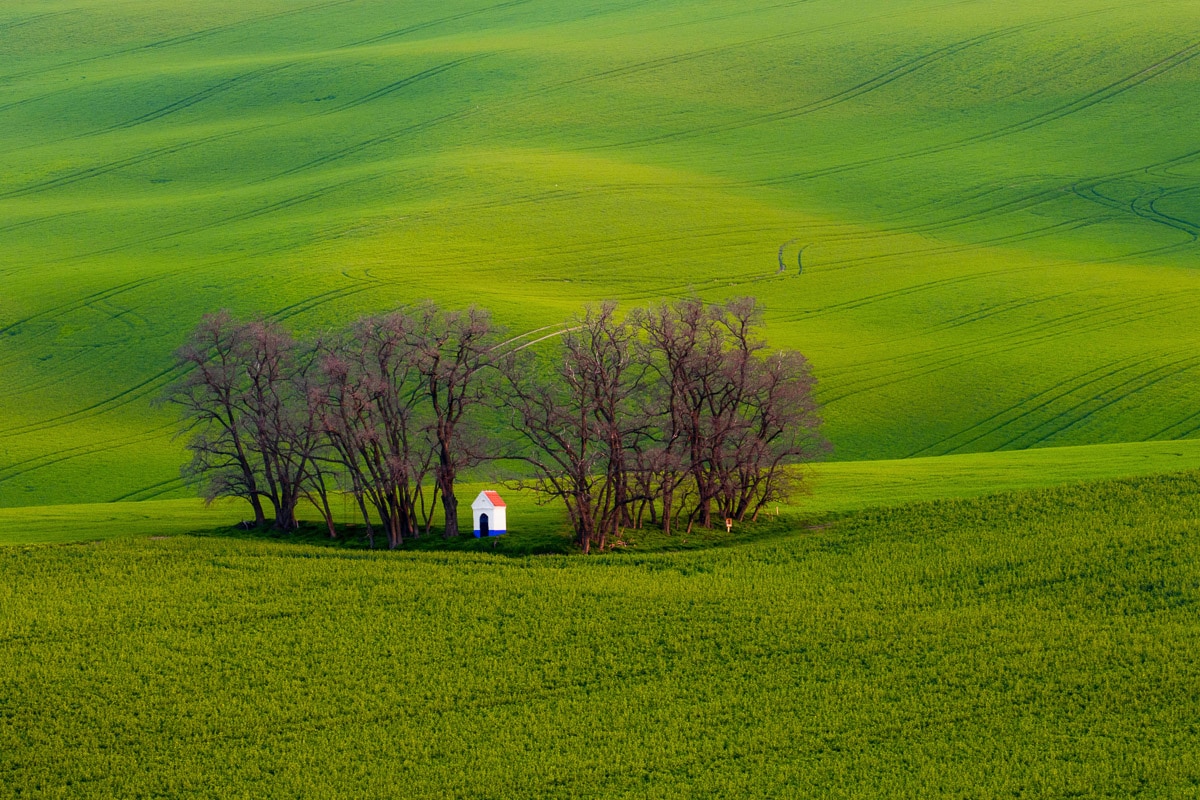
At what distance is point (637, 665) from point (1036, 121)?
60.6m

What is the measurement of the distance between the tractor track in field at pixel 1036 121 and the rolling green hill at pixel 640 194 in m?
0.26

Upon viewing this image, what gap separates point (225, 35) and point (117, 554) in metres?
80.1

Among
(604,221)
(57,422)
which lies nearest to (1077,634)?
(57,422)

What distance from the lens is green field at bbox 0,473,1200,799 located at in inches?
803

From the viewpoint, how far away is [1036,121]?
76062 millimetres

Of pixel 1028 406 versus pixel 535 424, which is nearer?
pixel 535 424

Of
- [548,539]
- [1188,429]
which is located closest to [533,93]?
[1188,429]

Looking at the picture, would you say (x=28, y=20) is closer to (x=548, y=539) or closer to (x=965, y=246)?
(x=965, y=246)

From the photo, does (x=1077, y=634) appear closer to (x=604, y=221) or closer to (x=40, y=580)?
(x=40, y=580)

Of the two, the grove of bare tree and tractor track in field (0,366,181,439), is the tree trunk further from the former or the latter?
tractor track in field (0,366,181,439)

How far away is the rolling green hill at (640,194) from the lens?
48.1 m

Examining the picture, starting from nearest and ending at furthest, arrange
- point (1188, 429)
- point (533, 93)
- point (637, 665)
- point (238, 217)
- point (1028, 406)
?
1. point (637, 665)
2. point (1188, 429)
3. point (1028, 406)
4. point (238, 217)
5. point (533, 93)

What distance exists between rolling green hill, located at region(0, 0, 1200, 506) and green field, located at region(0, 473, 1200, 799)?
14.1 meters

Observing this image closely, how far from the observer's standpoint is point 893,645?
24.5m
